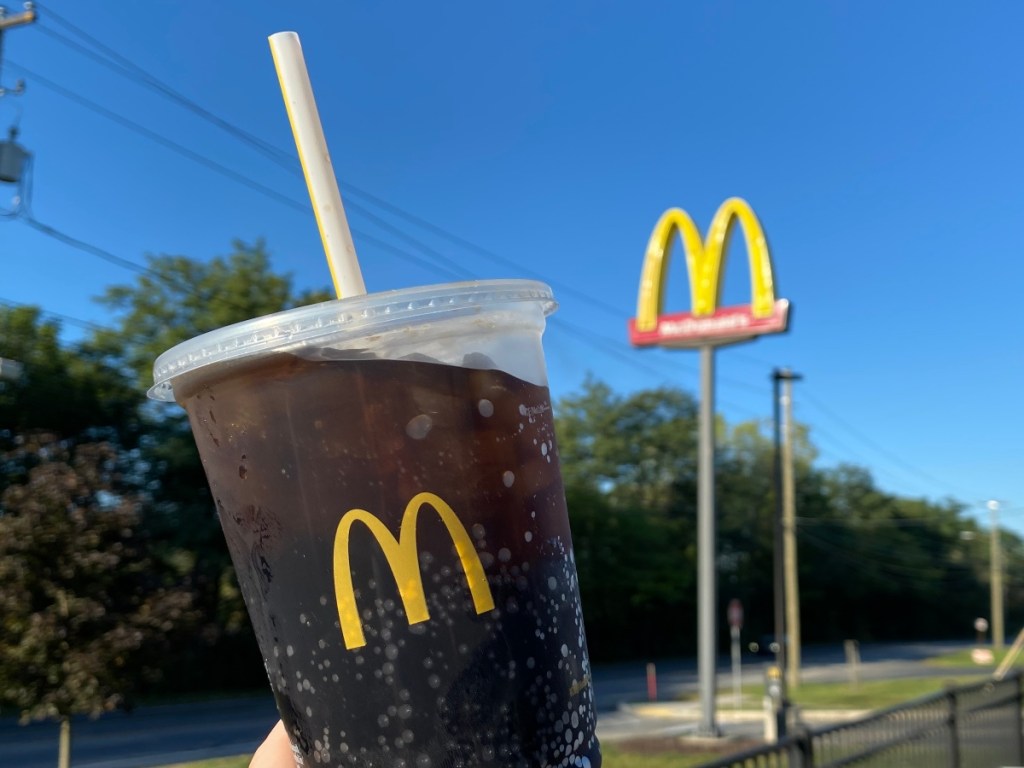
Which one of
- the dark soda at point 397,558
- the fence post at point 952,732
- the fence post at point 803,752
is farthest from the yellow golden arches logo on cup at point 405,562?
the fence post at point 952,732

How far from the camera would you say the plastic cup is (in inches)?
45.1

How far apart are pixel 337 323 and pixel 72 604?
947 centimetres

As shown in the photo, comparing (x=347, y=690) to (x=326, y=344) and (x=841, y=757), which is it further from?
(x=841, y=757)

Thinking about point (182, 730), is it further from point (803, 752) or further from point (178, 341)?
point (803, 752)

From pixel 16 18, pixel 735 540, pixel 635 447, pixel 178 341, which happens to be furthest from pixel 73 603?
pixel 735 540

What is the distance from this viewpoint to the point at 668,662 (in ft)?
147

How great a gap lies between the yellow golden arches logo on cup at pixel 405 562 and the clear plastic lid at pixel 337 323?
0.21 metres

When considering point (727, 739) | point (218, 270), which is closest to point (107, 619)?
point (727, 739)

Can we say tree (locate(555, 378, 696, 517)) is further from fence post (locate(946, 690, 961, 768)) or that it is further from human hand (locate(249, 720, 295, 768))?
human hand (locate(249, 720, 295, 768))

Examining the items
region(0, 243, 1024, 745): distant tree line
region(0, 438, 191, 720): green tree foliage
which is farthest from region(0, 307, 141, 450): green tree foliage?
region(0, 438, 191, 720): green tree foliage

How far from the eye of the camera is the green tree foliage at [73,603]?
9.36m

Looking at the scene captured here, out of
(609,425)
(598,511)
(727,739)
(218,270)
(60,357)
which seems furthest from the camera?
(609,425)

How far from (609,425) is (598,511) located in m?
5.22

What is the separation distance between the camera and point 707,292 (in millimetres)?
18781
